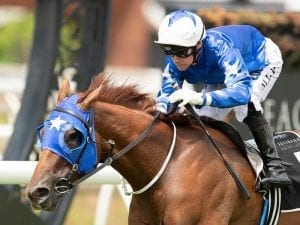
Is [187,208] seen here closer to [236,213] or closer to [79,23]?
[236,213]

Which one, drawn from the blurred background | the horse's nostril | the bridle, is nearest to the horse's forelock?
the bridle

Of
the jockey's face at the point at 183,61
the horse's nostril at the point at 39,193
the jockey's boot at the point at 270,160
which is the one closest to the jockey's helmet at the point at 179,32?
the jockey's face at the point at 183,61

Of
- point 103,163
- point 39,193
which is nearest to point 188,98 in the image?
point 103,163

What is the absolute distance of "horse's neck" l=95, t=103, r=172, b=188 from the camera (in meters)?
5.39

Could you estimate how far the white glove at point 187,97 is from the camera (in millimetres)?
5457

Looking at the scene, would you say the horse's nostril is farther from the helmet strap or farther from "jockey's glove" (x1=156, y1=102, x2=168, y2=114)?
the helmet strap

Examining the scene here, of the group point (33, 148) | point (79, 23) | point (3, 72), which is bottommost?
point (3, 72)

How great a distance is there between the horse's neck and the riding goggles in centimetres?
34

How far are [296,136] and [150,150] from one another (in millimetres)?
1086

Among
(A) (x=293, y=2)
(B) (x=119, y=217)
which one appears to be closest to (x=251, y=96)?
(B) (x=119, y=217)

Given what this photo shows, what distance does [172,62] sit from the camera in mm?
5863

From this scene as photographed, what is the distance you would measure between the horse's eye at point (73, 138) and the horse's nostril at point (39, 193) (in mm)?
235

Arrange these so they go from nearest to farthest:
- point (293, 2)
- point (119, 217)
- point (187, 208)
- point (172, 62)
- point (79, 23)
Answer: point (187, 208)
point (172, 62)
point (79, 23)
point (119, 217)
point (293, 2)

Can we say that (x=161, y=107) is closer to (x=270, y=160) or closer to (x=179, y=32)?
(x=179, y=32)
